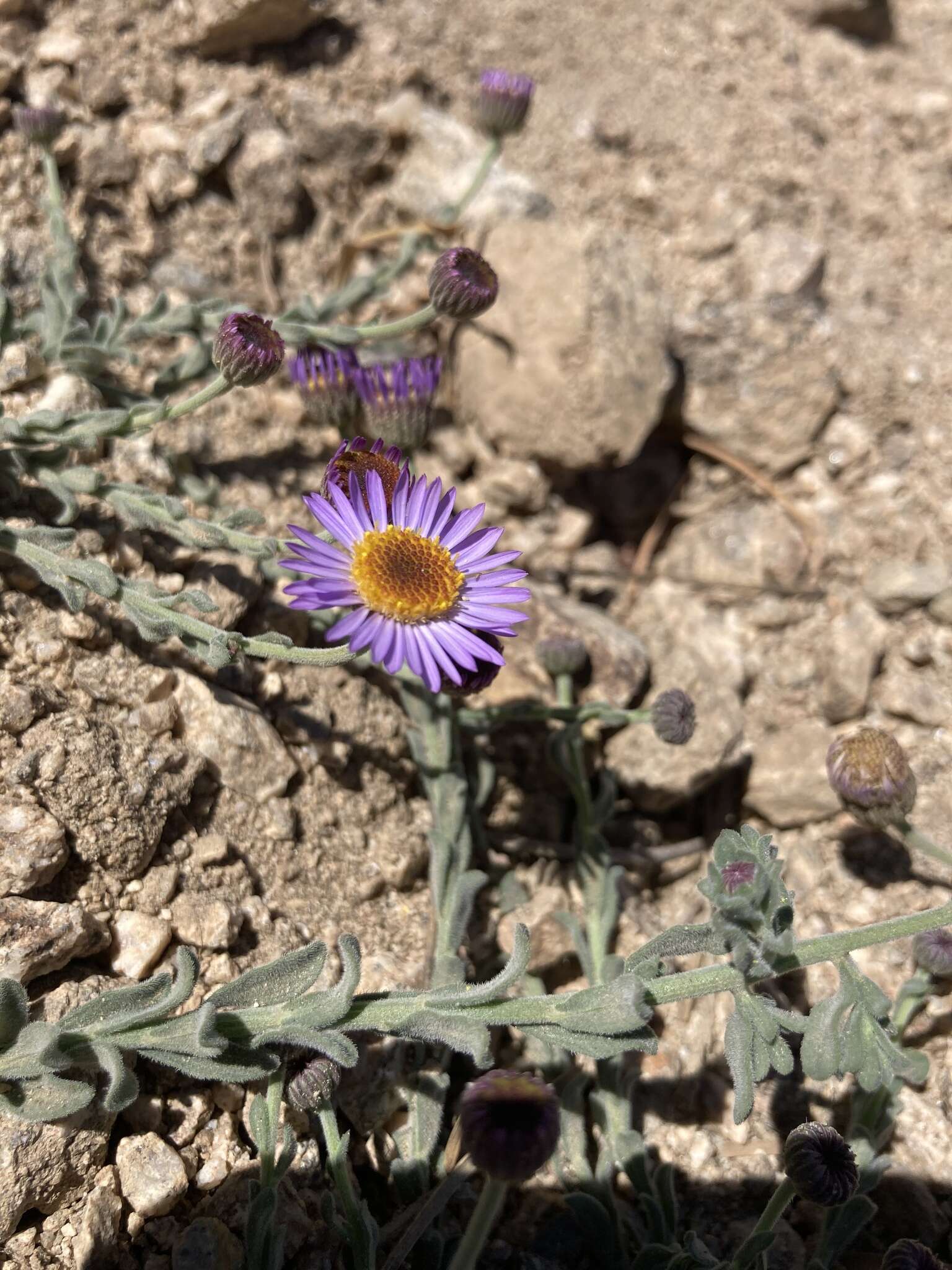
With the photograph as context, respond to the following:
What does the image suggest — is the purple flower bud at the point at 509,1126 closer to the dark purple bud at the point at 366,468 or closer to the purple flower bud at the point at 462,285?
the dark purple bud at the point at 366,468

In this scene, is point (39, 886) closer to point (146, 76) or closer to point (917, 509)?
point (146, 76)

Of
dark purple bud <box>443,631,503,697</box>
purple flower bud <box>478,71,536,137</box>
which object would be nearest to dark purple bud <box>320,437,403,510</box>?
dark purple bud <box>443,631,503,697</box>

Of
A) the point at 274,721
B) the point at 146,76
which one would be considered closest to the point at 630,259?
the point at 146,76

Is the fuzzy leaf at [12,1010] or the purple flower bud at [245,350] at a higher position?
the purple flower bud at [245,350]

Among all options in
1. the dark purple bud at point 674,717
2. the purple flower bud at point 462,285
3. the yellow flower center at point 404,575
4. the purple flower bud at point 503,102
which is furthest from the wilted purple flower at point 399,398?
the purple flower bud at point 503,102

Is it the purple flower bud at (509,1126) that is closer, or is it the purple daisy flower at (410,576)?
the purple flower bud at (509,1126)

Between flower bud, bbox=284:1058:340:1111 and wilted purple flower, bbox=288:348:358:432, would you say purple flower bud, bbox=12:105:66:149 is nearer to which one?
wilted purple flower, bbox=288:348:358:432

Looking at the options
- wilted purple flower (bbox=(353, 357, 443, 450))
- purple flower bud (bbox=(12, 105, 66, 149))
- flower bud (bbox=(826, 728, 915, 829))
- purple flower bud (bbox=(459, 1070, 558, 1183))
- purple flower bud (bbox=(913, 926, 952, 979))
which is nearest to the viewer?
purple flower bud (bbox=(459, 1070, 558, 1183))
